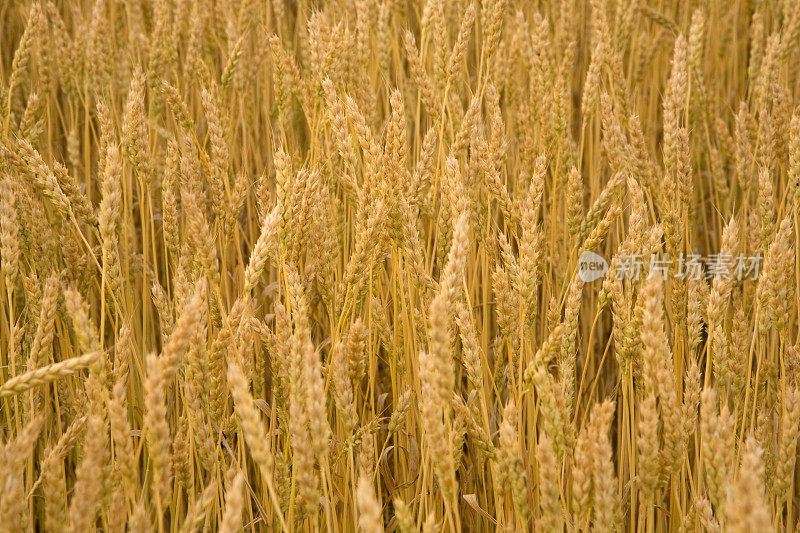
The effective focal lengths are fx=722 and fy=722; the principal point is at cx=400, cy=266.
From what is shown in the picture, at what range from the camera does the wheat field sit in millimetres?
1017

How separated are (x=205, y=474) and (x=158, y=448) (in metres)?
0.74

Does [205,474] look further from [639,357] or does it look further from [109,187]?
[639,357]

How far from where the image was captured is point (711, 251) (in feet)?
8.10

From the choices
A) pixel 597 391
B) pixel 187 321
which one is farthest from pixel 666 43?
pixel 187 321

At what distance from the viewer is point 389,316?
5.79 ft
